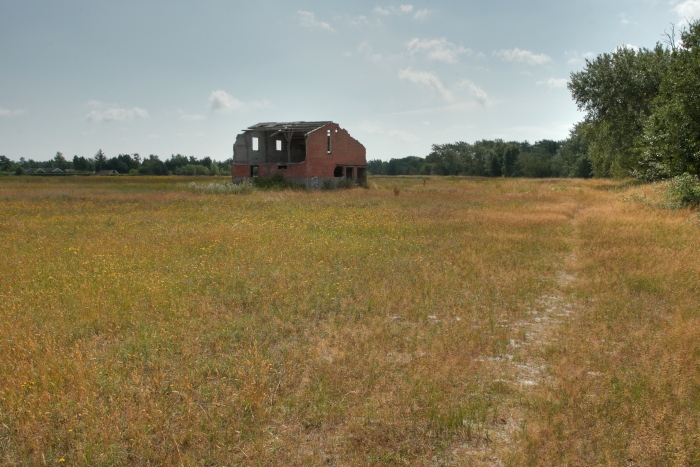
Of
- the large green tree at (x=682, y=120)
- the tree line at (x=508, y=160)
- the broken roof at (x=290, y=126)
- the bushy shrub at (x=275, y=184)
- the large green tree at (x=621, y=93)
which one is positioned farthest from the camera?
the tree line at (x=508, y=160)

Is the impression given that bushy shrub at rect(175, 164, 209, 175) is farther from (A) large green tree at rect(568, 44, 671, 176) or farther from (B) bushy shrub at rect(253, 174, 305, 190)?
(A) large green tree at rect(568, 44, 671, 176)

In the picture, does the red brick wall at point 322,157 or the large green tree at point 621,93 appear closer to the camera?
the large green tree at point 621,93

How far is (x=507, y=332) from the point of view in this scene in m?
7.33

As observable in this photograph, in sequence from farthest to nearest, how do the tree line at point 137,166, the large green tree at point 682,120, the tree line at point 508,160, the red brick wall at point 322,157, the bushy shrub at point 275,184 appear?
the tree line at point 137,166, the tree line at point 508,160, the red brick wall at point 322,157, the bushy shrub at point 275,184, the large green tree at point 682,120

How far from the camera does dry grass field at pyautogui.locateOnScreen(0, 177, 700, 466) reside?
177 inches

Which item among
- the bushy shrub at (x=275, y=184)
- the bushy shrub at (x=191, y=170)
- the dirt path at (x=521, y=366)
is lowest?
the dirt path at (x=521, y=366)

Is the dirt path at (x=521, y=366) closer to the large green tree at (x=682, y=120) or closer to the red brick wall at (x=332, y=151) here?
the large green tree at (x=682, y=120)

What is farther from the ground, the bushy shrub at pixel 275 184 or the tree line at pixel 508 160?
the tree line at pixel 508 160

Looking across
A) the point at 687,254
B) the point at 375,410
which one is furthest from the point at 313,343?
the point at 687,254

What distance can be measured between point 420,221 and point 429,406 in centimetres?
1543

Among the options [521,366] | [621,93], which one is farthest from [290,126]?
[521,366]

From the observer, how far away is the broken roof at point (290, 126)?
42.9m

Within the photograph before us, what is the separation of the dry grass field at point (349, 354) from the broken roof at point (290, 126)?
3051cm

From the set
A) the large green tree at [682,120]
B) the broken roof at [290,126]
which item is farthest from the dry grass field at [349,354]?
the broken roof at [290,126]
